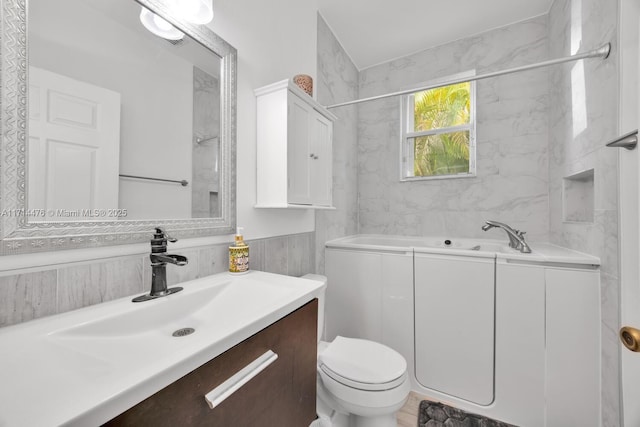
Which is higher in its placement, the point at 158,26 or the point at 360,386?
the point at 158,26

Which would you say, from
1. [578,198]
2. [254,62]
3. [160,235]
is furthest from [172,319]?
[578,198]

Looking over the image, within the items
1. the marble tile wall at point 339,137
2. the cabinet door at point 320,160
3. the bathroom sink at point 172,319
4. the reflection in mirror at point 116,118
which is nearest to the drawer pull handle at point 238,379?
the bathroom sink at point 172,319

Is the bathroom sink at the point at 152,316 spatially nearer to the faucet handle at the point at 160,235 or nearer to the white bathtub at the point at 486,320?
the faucet handle at the point at 160,235

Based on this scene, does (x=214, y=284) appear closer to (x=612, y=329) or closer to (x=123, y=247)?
(x=123, y=247)

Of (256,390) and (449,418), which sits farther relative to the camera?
(449,418)

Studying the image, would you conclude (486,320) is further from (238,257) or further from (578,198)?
(238,257)

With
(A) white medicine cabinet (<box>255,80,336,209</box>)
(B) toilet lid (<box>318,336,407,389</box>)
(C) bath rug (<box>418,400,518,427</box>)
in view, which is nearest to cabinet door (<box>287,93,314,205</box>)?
(A) white medicine cabinet (<box>255,80,336,209</box>)

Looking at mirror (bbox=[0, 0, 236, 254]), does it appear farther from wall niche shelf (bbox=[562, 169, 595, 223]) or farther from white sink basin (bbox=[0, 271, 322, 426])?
wall niche shelf (bbox=[562, 169, 595, 223])

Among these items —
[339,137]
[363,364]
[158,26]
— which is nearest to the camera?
[158,26]

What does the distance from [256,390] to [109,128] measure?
899 mm

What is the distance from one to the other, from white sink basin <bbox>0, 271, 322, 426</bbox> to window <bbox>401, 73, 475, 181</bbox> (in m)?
1.96

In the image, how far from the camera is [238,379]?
59cm

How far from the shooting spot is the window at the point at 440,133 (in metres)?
2.28

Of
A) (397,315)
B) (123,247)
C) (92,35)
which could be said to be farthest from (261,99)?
(397,315)
